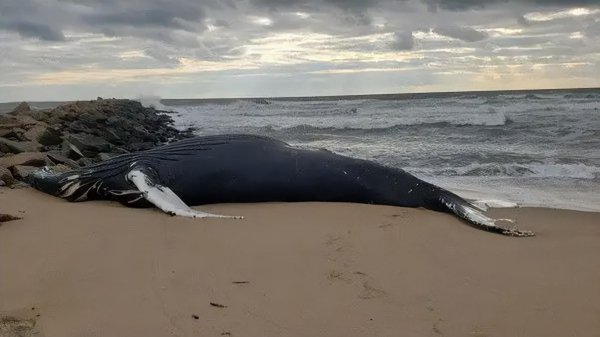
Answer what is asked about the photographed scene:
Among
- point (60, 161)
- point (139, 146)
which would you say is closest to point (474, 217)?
point (60, 161)

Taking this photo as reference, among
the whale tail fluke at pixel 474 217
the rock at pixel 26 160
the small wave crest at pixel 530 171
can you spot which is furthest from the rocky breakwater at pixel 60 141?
the small wave crest at pixel 530 171

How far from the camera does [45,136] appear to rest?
1229cm

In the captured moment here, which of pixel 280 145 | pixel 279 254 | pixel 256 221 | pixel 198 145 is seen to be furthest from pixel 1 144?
pixel 279 254

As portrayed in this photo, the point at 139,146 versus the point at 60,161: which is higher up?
the point at 60,161

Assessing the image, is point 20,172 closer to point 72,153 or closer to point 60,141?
point 72,153

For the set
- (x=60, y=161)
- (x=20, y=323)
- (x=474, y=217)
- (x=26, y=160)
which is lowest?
(x=474, y=217)

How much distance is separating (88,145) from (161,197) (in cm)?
626

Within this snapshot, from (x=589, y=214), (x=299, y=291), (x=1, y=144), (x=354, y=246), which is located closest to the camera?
(x=299, y=291)

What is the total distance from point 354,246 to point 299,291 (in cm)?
114

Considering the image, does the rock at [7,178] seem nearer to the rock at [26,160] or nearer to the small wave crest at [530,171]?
the rock at [26,160]

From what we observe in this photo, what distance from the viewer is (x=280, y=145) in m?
7.06

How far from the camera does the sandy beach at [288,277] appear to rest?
10.0 feet

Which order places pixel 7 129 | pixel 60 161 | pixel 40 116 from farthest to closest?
pixel 40 116 < pixel 7 129 < pixel 60 161

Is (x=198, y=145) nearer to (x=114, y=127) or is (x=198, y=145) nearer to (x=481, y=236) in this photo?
(x=481, y=236)
